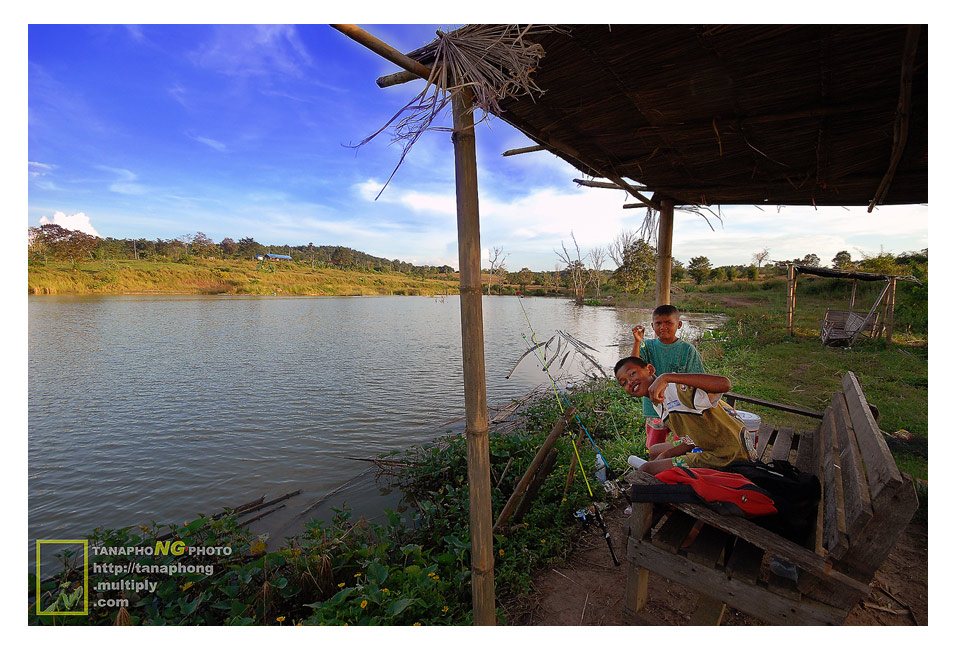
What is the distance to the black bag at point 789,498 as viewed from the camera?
1706 millimetres

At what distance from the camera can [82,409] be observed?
21.6 ft

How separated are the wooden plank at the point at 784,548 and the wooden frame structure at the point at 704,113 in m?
0.96

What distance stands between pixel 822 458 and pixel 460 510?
241 cm

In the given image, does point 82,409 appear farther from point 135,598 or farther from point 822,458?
point 822,458

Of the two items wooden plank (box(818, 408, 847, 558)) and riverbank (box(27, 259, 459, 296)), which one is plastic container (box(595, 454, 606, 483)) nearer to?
wooden plank (box(818, 408, 847, 558))

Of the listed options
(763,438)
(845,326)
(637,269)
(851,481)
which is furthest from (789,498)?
(637,269)

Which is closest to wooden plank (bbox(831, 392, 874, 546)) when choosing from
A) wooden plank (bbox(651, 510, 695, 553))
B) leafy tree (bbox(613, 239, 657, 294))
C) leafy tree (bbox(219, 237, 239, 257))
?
wooden plank (bbox(651, 510, 695, 553))

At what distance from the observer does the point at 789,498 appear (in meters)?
1.76

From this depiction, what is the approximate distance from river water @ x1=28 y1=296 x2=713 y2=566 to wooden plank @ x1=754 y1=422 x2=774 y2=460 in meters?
3.51

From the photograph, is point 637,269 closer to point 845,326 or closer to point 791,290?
point 791,290

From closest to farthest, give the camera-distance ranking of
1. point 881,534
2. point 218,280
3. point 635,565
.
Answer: point 881,534
point 635,565
point 218,280

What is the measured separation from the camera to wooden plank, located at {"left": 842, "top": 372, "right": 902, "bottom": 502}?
1.25m

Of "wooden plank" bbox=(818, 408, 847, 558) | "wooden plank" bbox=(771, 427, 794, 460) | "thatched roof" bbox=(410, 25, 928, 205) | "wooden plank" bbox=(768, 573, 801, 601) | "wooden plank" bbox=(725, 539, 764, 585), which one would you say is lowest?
"wooden plank" bbox=(768, 573, 801, 601)

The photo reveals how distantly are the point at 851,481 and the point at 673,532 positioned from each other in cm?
72
